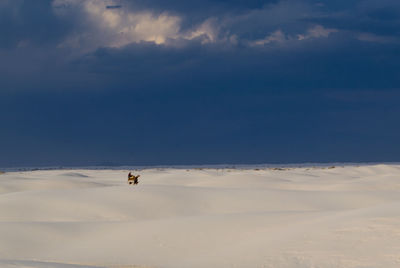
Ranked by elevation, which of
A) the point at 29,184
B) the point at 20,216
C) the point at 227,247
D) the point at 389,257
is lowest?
the point at 389,257

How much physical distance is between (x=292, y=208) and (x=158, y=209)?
304cm

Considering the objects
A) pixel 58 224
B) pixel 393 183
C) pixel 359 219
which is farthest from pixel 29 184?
pixel 359 219

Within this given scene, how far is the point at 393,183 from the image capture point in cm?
2327

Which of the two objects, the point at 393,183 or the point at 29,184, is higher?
the point at 393,183

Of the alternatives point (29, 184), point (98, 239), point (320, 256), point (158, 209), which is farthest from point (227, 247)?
point (29, 184)

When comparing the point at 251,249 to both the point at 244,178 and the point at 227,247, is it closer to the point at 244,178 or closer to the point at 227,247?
the point at 227,247

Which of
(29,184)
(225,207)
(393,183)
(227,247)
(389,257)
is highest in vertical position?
(393,183)

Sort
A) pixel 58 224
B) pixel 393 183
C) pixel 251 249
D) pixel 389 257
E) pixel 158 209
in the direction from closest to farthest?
pixel 389 257
pixel 251 249
pixel 58 224
pixel 158 209
pixel 393 183

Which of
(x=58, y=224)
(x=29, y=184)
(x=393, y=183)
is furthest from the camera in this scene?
(x=393, y=183)

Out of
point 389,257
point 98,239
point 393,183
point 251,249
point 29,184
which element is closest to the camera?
point 389,257

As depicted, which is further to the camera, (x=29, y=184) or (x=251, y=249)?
(x=29, y=184)

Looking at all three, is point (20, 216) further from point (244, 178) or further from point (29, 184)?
point (244, 178)

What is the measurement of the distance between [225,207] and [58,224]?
449 centimetres

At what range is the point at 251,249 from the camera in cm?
820
